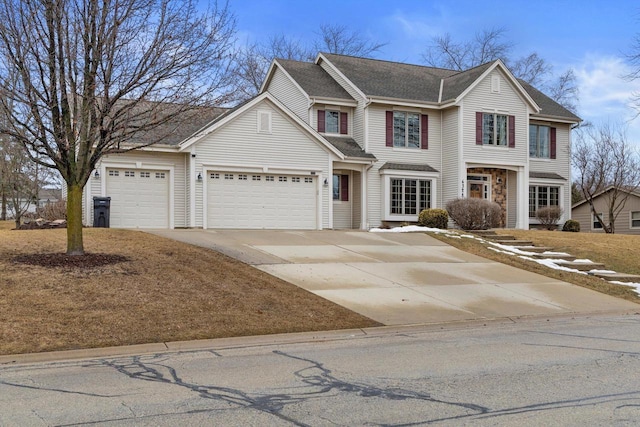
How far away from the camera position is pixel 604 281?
53.2 feet

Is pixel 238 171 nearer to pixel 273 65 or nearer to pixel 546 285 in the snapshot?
pixel 273 65

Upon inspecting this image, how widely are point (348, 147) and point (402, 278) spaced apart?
13.5m

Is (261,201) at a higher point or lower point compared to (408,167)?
lower

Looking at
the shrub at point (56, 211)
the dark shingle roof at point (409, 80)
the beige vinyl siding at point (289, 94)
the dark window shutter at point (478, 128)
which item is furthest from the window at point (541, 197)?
the shrub at point (56, 211)

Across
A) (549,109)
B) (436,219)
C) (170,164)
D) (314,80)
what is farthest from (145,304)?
(549,109)

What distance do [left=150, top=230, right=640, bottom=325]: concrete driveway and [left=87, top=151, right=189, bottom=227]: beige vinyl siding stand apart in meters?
3.85

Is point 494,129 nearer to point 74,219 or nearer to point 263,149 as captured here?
point 263,149

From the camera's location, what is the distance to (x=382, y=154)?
27.5 meters

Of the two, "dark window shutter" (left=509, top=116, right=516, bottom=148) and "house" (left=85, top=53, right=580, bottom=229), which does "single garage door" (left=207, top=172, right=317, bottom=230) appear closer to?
"house" (left=85, top=53, right=580, bottom=229)

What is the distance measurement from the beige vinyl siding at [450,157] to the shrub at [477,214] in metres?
3.07

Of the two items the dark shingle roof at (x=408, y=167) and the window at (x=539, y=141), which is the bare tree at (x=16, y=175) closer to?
the dark shingle roof at (x=408, y=167)

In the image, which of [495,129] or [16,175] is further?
[16,175]

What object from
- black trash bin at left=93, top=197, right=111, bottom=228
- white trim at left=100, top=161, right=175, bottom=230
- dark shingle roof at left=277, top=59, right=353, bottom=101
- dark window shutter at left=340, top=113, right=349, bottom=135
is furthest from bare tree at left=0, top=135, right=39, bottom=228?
dark window shutter at left=340, top=113, right=349, bottom=135

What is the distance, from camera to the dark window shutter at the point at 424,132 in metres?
28.5
